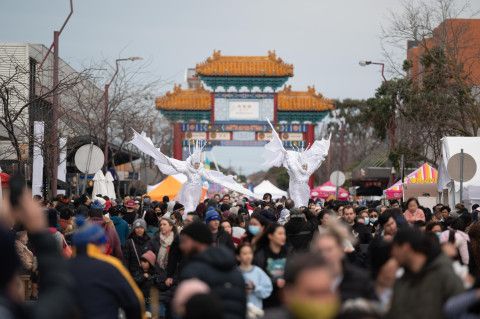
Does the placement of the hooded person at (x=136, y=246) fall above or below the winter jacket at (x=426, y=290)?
below

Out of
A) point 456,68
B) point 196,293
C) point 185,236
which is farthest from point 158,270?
point 456,68

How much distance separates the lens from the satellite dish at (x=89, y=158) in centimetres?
2459

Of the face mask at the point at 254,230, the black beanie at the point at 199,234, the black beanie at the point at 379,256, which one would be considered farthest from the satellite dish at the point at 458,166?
the black beanie at the point at 199,234

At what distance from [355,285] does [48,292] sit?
2561 millimetres

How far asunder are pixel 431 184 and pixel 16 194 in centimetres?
2962

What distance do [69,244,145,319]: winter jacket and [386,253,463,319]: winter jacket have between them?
1922 millimetres

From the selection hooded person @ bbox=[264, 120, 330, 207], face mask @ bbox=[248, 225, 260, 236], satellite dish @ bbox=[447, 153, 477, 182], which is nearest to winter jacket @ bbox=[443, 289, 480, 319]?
face mask @ bbox=[248, 225, 260, 236]

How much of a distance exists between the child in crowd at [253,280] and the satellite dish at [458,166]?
1080 cm

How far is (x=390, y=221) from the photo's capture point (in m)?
13.9

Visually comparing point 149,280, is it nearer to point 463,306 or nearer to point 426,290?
point 426,290

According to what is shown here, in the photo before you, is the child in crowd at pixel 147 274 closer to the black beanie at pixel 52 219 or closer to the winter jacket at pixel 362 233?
the black beanie at pixel 52 219

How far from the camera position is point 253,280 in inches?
425

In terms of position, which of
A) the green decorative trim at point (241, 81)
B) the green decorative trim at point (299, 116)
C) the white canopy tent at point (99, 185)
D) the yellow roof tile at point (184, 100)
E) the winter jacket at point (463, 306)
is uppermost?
the green decorative trim at point (241, 81)

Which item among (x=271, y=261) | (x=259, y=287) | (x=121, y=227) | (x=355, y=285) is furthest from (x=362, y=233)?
(x=355, y=285)
